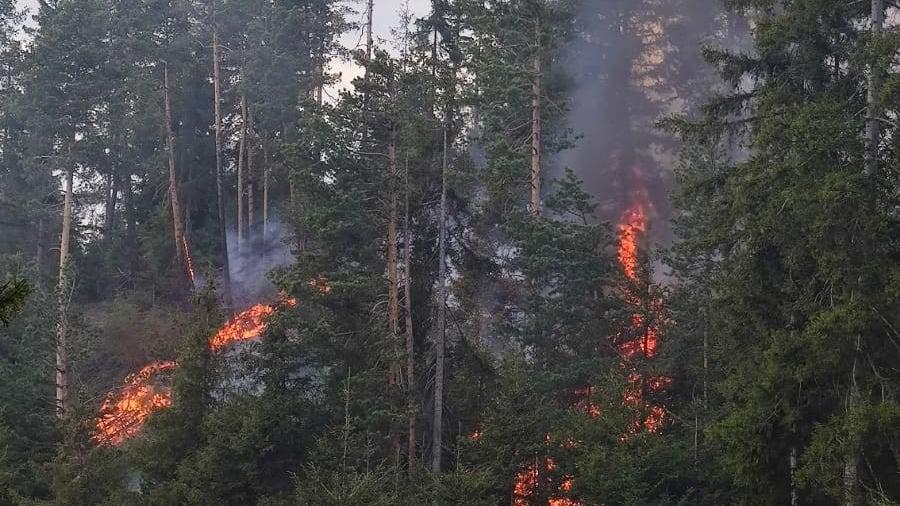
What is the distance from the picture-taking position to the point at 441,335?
1928 cm

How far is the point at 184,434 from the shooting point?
17.9 metres

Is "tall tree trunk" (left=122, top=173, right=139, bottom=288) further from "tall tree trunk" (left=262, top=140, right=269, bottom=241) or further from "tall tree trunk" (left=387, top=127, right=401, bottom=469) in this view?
"tall tree trunk" (left=387, top=127, right=401, bottom=469)

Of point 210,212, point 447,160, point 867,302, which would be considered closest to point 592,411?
point 447,160

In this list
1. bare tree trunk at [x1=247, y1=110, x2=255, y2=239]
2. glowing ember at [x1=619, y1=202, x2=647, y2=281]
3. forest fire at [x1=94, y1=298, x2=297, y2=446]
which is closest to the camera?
forest fire at [x1=94, y1=298, x2=297, y2=446]

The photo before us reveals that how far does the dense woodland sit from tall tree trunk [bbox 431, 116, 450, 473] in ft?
0.42

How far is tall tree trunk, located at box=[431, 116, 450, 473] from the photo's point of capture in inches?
746

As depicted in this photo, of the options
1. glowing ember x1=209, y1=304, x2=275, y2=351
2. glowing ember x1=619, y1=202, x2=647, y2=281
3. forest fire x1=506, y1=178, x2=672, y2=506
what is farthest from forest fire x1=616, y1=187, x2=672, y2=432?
glowing ember x1=209, y1=304, x2=275, y2=351

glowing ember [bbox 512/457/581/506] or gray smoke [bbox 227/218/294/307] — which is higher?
gray smoke [bbox 227/218/294/307]

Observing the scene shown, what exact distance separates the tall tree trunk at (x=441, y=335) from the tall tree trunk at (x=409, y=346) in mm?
605

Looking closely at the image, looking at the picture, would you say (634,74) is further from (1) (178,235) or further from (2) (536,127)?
(1) (178,235)

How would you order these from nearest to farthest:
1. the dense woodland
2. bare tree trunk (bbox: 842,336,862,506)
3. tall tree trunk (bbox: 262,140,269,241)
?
1. bare tree trunk (bbox: 842,336,862,506)
2. the dense woodland
3. tall tree trunk (bbox: 262,140,269,241)

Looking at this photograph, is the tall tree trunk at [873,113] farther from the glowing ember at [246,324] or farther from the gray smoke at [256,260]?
the gray smoke at [256,260]

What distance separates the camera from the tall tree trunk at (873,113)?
1212 cm

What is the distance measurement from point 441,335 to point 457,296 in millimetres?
3031
